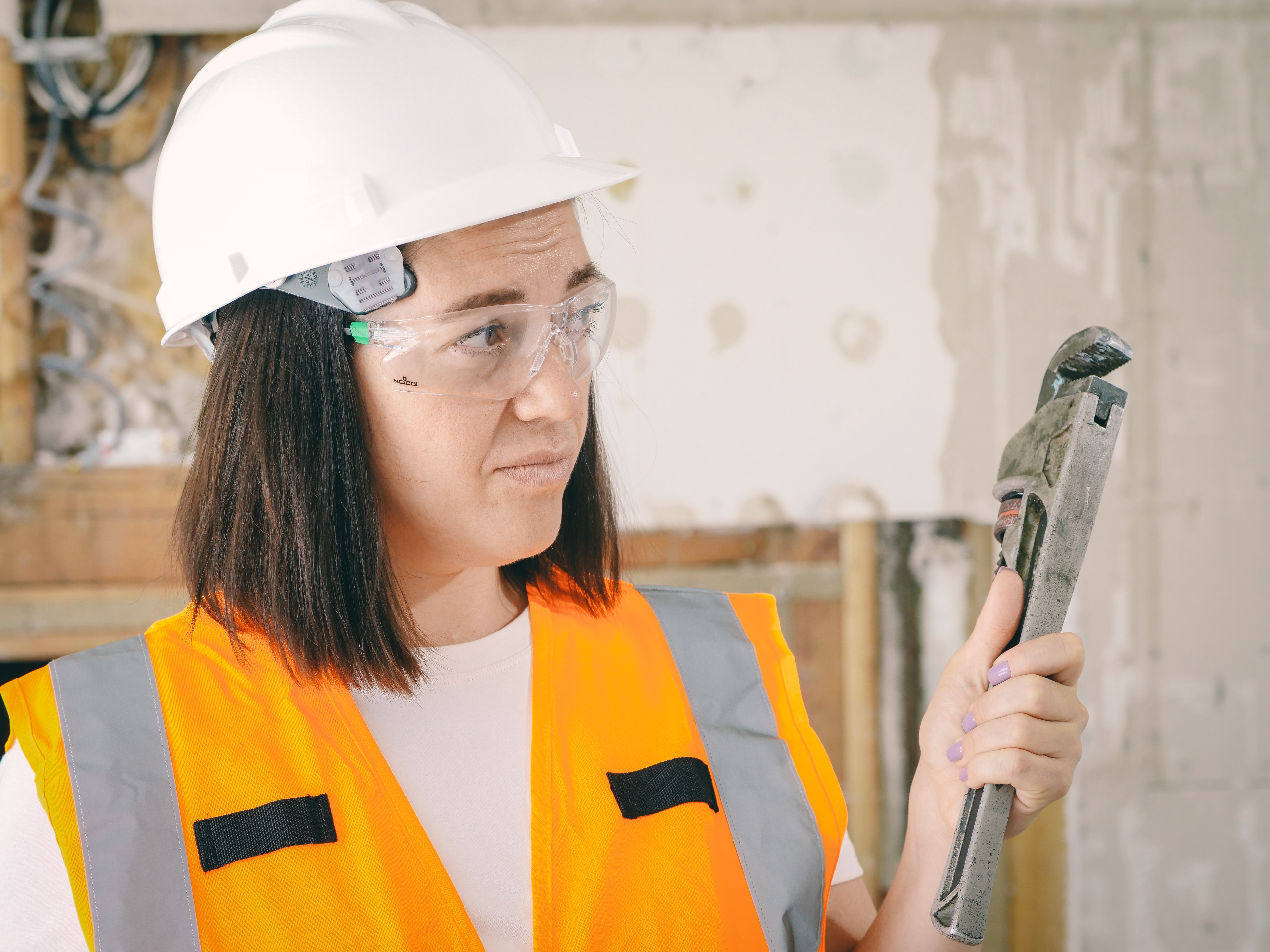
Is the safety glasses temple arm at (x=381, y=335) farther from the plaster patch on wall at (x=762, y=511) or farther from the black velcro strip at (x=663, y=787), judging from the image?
the plaster patch on wall at (x=762, y=511)

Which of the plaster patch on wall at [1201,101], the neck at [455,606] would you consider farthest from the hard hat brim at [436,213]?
the plaster patch on wall at [1201,101]

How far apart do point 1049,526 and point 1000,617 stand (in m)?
0.10

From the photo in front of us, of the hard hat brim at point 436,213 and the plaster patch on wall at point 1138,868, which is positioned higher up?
the hard hat brim at point 436,213

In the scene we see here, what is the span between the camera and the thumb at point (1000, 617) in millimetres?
891

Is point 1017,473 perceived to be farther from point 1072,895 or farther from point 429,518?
point 1072,895

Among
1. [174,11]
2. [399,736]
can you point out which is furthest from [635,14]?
[399,736]

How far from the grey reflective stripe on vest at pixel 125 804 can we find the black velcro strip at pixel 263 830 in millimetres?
22

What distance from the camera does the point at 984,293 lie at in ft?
9.13

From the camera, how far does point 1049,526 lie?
859mm

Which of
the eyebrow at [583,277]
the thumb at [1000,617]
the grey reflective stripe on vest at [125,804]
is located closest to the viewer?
the grey reflective stripe on vest at [125,804]

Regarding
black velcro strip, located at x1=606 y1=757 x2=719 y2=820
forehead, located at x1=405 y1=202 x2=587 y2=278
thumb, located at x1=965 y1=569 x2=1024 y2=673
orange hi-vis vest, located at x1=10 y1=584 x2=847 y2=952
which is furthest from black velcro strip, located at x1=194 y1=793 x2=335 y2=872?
thumb, located at x1=965 y1=569 x2=1024 y2=673

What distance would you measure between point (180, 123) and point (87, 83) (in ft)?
7.14

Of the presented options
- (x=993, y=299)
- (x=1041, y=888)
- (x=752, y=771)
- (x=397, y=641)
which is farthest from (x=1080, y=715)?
(x=1041, y=888)

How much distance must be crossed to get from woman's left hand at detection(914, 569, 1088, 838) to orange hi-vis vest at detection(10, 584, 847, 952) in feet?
0.82
